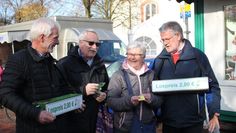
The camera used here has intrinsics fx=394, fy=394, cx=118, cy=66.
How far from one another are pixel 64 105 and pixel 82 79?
0.82 metres

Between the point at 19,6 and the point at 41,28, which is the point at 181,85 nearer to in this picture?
the point at 41,28

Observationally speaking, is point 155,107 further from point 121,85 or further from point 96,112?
point 96,112

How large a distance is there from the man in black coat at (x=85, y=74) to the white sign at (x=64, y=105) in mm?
483

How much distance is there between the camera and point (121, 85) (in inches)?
149

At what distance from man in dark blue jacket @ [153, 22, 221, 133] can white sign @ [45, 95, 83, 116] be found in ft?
2.90

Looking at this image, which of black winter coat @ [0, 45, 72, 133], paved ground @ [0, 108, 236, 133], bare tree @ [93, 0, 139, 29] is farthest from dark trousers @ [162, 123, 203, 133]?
bare tree @ [93, 0, 139, 29]

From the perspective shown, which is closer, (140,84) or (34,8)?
(140,84)

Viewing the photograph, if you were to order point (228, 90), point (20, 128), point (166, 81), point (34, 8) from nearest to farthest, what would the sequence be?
1. point (20, 128)
2. point (166, 81)
3. point (228, 90)
4. point (34, 8)

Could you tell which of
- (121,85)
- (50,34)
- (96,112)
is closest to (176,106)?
(121,85)

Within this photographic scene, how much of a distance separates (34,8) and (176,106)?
106ft

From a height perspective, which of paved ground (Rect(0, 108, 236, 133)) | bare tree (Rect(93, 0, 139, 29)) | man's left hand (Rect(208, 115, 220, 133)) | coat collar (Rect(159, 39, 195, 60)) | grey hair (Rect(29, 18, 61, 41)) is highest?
bare tree (Rect(93, 0, 139, 29))

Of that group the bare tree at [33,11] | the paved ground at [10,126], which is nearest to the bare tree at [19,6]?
the bare tree at [33,11]

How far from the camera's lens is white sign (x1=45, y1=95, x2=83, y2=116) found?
9.70 feet

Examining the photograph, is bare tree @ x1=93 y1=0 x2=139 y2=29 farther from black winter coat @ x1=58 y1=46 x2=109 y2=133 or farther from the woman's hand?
the woman's hand
